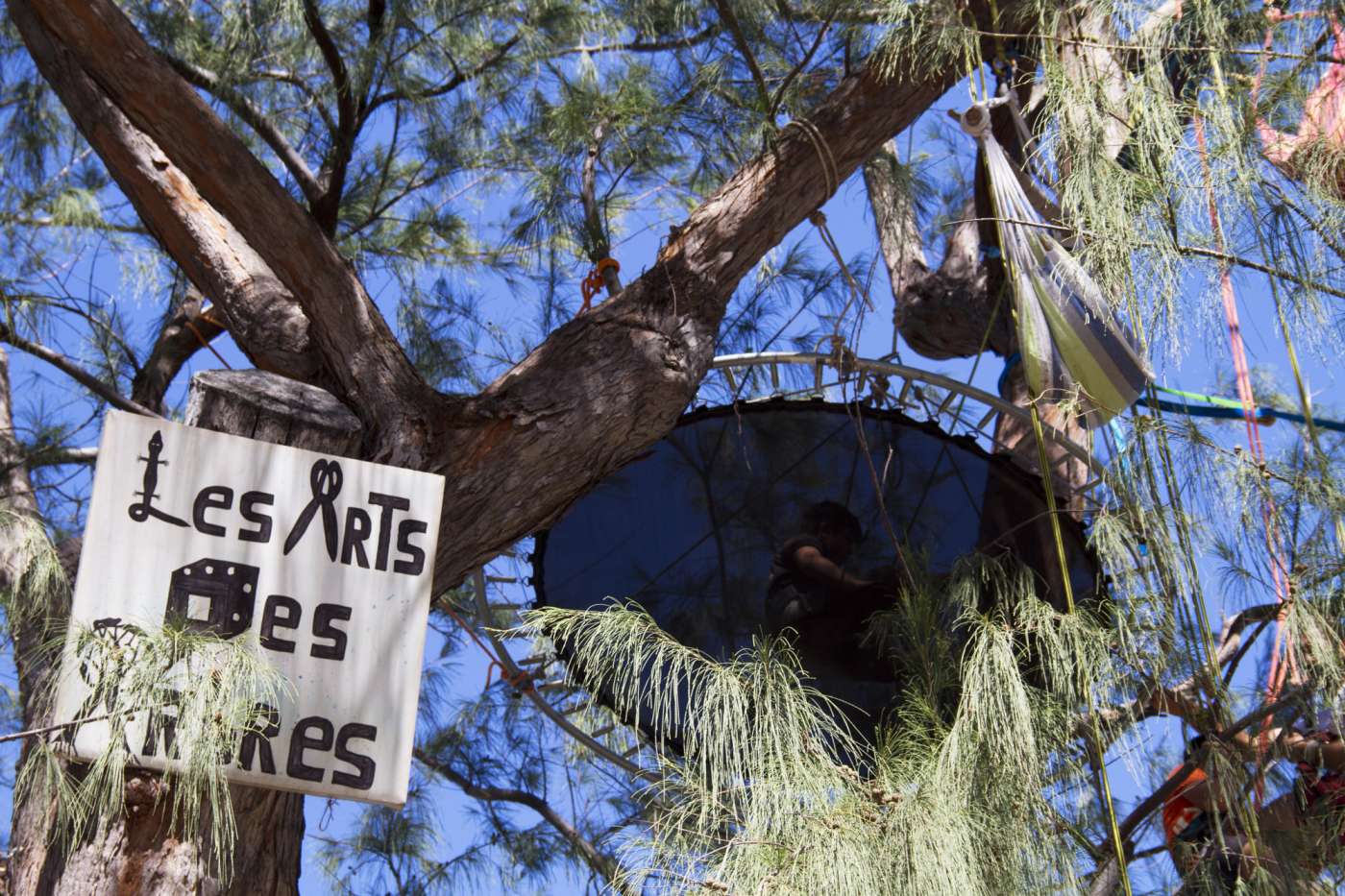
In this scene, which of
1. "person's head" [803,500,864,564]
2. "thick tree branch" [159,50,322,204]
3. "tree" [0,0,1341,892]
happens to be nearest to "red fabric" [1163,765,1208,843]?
"tree" [0,0,1341,892]

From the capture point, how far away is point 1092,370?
2.45m

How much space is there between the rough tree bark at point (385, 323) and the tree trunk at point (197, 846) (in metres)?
0.17

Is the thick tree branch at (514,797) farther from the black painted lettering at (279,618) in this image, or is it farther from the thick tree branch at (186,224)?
the black painted lettering at (279,618)

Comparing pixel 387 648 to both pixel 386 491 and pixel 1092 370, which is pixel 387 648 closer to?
pixel 386 491

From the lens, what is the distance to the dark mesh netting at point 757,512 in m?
3.04

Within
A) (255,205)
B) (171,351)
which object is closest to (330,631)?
(255,205)

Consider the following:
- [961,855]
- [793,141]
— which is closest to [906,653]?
[961,855]

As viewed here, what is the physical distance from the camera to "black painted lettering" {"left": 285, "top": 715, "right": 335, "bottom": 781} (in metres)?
1.96

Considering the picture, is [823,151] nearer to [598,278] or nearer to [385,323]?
[598,278]

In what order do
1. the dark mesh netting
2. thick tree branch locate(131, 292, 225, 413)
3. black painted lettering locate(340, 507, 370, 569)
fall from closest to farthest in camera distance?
black painted lettering locate(340, 507, 370, 569), the dark mesh netting, thick tree branch locate(131, 292, 225, 413)

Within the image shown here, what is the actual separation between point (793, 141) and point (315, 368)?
985mm

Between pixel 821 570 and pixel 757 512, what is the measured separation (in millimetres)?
207

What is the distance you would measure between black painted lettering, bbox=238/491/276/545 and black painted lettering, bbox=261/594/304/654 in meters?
0.08

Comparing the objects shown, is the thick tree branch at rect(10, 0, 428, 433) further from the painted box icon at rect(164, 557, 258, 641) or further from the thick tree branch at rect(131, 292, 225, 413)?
the thick tree branch at rect(131, 292, 225, 413)
